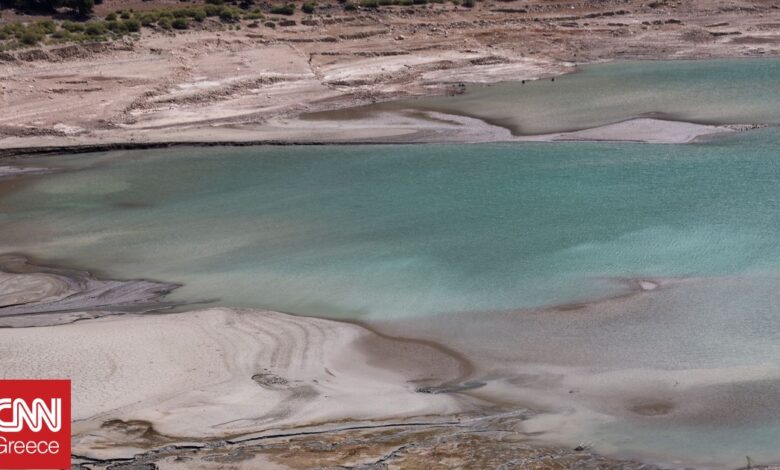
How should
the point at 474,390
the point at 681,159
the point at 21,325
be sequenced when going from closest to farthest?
the point at 474,390, the point at 21,325, the point at 681,159

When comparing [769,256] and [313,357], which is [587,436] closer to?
[313,357]

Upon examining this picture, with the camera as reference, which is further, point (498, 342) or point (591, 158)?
point (591, 158)

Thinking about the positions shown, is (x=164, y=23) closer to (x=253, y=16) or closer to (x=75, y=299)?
(x=253, y=16)

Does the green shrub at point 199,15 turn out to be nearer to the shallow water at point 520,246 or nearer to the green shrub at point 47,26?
the green shrub at point 47,26

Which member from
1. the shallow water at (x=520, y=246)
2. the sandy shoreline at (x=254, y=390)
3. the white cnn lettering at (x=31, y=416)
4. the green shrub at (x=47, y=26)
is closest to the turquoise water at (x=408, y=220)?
the shallow water at (x=520, y=246)

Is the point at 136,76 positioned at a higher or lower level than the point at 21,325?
higher

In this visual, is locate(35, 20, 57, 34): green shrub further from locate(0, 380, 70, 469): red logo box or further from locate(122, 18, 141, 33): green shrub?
locate(0, 380, 70, 469): red logo box

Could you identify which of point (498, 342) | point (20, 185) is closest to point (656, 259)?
point (498, 342)
